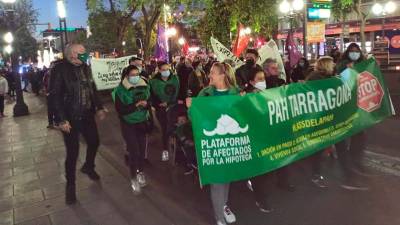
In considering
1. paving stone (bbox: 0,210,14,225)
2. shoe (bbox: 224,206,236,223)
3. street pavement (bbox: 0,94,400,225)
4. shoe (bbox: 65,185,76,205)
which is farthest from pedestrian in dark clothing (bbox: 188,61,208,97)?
paving stone (bbox: 0,210,14,225)

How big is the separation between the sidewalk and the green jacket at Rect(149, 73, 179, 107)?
147cm

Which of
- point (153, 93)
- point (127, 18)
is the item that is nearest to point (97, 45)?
point (127, 18)

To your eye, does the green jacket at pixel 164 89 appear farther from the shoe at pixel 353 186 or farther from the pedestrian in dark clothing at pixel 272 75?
the shoe at pixel 353 186

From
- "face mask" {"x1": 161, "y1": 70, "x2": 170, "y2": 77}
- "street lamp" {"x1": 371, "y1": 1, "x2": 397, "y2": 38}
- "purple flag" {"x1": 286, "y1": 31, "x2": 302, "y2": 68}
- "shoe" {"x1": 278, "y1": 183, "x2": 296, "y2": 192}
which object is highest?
"street lamp" {"x1": 371, "y1": 1, "x2": 397, "y2": 38}

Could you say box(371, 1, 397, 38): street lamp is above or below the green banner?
above

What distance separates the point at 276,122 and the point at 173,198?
1.69m

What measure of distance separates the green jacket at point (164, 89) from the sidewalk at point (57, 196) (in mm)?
1467

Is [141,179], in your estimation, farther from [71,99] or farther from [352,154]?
[352,154]

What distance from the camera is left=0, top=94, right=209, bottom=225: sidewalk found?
5.05m

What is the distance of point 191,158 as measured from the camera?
571cm

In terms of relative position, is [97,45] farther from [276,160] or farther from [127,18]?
[276,160]

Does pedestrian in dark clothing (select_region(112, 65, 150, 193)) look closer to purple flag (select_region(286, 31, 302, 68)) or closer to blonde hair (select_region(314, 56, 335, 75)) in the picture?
blonde hair (select_region(314, 56, 335, 75))

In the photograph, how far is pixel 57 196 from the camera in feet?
19.3

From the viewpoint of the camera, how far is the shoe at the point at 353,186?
18.2 ft
